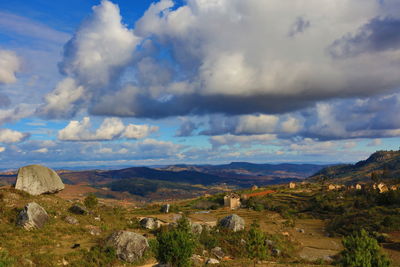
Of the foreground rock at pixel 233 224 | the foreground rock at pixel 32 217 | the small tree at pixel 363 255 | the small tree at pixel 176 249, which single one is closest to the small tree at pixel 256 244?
the small tree at pixel 176 249

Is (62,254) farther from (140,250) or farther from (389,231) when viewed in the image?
(389,231)

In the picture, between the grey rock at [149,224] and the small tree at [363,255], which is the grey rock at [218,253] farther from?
the small tree at [363,255]

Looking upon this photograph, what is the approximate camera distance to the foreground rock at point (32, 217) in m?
37.8

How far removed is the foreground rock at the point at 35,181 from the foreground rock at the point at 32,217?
13553mm

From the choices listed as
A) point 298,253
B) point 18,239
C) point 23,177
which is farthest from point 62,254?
point 298,253

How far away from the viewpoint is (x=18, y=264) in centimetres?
2723

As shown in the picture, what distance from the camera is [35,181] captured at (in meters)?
53.1

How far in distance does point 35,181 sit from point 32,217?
16.5 metres

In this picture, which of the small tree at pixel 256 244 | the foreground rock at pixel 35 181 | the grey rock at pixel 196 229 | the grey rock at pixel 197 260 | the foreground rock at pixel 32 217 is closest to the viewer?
the small tree at pixel 256 244

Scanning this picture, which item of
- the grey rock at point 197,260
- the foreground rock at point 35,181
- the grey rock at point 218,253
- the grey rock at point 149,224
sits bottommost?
the grey rock at point 218,253

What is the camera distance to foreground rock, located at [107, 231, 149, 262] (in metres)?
32.5

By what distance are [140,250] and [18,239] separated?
1446 centimetres

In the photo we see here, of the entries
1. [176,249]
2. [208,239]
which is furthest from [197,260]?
[208,239]

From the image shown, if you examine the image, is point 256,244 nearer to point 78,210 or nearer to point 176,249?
point 176,249
